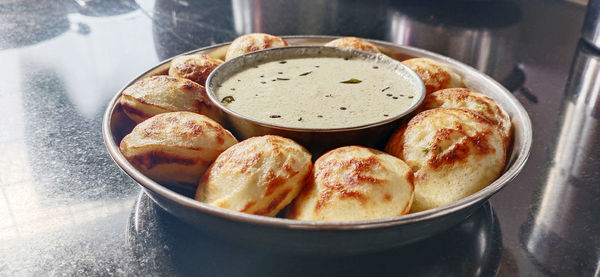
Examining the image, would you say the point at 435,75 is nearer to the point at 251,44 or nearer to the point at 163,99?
the point at 251,44

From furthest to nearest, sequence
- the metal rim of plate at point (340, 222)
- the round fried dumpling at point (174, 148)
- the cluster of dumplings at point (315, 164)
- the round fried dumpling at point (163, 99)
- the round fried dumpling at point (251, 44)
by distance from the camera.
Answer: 1. the round fried dumpling at point (251, 44)
2. the round fried dumpling at point (163, 99)
3. the round fried dumpling at point (174, 148)
4. the cluster of dumplings at point (315, 164)
5. the metal rim of plate at point (340, 222)

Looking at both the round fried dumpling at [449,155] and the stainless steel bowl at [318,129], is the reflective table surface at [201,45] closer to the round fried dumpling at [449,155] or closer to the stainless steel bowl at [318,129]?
the round fried dumpling at [449,155]

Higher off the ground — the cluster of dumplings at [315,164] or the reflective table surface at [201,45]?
the cluster of dumplings at [315,164]

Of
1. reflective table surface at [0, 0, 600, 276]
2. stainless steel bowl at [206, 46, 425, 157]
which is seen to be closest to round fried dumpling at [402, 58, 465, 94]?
stainless steel bowl at [206, 46, 425, 157]

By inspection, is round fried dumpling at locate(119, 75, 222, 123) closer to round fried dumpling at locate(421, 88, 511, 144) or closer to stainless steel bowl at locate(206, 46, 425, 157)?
stainless steel bowl at locate(206, 46, 425, 157)

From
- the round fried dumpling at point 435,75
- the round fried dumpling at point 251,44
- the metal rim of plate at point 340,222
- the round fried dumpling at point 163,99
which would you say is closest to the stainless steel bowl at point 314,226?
the metal rim of plate at point 340,222

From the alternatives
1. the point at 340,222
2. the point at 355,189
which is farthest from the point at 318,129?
the point at 340,222

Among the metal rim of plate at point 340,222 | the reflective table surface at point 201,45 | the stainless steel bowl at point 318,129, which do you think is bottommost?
the reflective table surface at point 201,45
